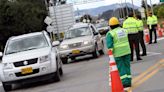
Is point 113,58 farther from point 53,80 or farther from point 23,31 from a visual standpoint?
point 23,31

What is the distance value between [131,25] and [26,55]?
520 cm

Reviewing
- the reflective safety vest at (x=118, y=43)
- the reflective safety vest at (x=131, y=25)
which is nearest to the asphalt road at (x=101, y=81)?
the reflective safety vest at (x=118, y=43)

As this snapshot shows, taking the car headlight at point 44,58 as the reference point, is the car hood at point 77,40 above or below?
below

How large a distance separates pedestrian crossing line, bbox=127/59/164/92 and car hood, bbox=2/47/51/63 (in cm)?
328

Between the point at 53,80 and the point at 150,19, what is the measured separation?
46.8 feet

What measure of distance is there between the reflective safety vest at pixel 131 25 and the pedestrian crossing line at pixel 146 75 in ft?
8.10

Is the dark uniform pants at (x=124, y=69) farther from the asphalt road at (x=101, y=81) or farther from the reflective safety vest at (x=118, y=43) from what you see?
the asphalt road at (x=101, y=81)

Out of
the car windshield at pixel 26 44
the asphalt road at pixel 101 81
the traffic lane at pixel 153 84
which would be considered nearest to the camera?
the traffic lane at pixel 153 84

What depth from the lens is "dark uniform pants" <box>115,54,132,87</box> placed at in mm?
12047

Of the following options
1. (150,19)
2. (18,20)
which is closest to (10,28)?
(18,20)

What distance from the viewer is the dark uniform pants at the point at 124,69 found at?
12047mm

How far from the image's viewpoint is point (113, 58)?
1148 centimetres

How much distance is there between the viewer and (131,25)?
1984cm

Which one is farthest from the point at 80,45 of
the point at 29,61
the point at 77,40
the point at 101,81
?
the point at 101,81
